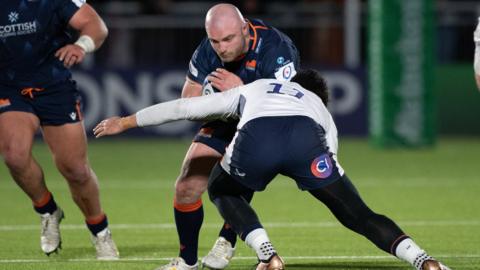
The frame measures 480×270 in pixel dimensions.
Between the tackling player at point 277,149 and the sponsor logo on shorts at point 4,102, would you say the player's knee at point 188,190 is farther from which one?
the sponsor logo on shorts at point 4,102

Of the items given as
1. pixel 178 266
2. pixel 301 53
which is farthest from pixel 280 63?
pixel 301 53

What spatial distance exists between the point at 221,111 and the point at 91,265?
5.49 feet

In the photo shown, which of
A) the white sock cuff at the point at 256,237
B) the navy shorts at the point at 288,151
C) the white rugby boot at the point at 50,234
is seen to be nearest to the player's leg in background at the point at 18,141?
the white rugby boot at the point at 50,234

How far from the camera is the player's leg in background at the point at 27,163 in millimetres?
7691

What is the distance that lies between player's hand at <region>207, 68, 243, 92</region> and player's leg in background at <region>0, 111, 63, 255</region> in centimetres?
152

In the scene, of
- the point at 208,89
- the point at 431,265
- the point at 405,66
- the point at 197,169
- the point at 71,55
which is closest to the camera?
the point at 431,265

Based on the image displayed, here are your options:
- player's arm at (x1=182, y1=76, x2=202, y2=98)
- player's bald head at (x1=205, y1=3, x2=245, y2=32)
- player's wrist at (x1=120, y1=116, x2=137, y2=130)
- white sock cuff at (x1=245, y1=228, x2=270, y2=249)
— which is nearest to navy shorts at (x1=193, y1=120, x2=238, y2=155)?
player's arm at (x1=182, y1=76, x2=202, y2=98)

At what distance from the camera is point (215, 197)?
663 centimetres

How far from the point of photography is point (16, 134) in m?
7.68

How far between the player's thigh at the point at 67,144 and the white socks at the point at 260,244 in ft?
A: 6.38

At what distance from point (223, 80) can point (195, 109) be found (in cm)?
53

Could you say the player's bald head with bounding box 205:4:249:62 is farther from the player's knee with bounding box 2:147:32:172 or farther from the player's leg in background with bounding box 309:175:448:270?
the player's knee with bounding box 2:147:32:172

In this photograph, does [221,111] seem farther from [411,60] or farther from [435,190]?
[411,60]

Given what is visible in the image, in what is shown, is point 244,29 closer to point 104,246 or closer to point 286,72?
point 286,72
